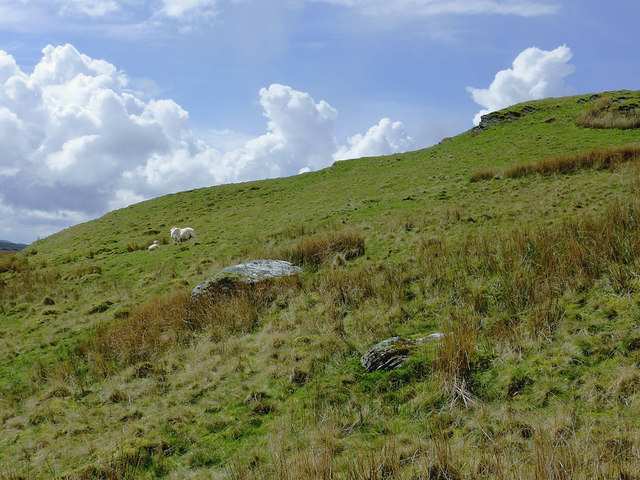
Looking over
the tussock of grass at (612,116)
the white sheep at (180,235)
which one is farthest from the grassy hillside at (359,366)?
the tussock of grass at (612,116)

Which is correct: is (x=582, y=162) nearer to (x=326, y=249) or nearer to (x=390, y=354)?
(x=326, y=249)

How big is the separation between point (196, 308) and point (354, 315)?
4251mm

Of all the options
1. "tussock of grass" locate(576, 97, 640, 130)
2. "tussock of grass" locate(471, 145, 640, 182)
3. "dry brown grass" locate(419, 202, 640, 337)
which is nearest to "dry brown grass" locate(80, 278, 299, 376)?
"dry brown grass" locate(419, 202, 640, 337)

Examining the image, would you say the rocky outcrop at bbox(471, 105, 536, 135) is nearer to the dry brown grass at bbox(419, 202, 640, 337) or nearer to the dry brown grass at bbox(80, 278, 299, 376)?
the dry brown grass at bbox(419, 202, 640, 337)

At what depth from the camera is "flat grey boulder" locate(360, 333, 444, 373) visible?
5.25 m

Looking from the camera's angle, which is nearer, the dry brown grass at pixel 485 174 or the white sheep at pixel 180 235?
the dry brown grass at pixel 485 174

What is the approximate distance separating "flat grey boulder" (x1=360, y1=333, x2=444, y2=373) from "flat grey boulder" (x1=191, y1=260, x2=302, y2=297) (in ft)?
15.1

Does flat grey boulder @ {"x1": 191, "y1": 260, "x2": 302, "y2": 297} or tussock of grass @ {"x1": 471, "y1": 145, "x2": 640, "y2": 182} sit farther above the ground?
tussock of grass @ {"x1": 471, "y1": 145, "x2": 640, "y2": 182}

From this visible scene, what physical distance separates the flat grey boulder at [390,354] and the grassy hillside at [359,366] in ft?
0.55

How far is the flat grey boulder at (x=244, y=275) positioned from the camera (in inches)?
387

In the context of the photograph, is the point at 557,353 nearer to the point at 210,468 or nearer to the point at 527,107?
the point at 210,468

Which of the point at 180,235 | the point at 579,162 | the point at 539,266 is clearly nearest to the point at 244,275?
the point at 539,266

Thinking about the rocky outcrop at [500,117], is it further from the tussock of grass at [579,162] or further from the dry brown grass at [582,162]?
the dry brown grass at [582,162]

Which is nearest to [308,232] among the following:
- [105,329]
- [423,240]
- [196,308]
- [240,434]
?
[423,240]
